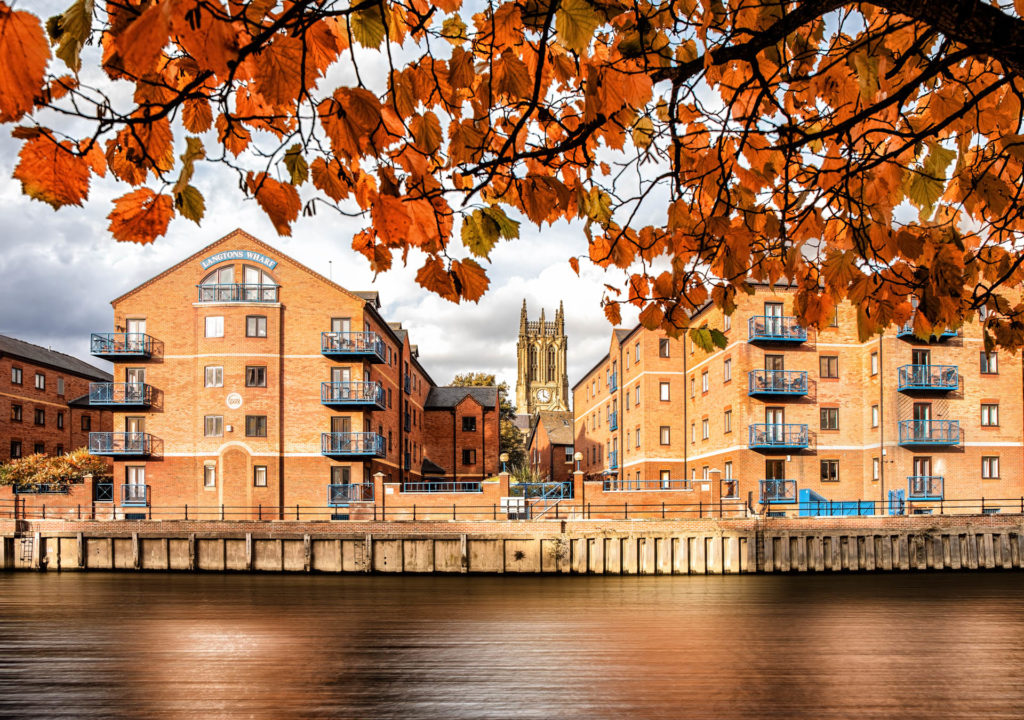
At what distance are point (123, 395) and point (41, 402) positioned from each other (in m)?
16.8

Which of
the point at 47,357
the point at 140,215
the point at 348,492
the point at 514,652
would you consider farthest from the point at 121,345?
the point at 140,215

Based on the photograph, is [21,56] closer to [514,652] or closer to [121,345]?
[514,652]

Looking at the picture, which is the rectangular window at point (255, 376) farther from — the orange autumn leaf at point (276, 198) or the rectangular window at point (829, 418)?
the orange autumn leaf at point (276, 198)

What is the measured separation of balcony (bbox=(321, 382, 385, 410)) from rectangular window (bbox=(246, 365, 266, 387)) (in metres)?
2.90

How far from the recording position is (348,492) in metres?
34.9

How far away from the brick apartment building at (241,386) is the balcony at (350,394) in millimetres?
56

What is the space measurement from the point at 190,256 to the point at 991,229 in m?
37.4

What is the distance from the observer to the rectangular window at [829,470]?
118 ft

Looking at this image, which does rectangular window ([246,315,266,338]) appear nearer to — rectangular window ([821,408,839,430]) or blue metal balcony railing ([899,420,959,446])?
rectangular window ([821,408,839,430])

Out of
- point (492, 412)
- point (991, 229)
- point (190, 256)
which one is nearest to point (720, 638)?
point (991, 229)

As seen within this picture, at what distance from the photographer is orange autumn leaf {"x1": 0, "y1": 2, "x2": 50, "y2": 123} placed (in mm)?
1998

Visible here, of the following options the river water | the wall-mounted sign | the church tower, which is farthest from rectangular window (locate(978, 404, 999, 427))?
the church tower

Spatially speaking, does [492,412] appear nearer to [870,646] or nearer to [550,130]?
[870,646]

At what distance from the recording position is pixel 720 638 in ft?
42.8
